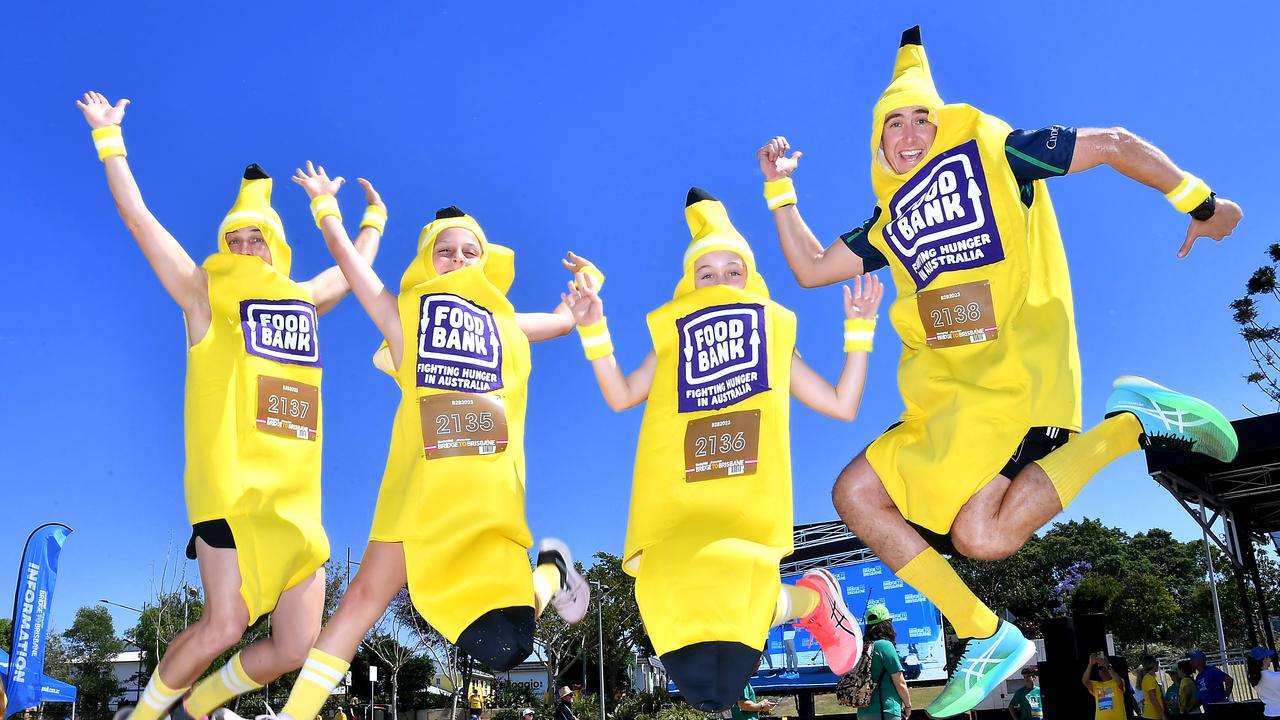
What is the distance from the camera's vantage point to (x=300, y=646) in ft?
13.7

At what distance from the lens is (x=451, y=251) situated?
4.50 m

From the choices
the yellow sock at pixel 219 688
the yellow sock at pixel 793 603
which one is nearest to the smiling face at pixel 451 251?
the yellow sock at pixel 219 688

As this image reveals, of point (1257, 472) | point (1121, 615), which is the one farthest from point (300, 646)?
point (1121, 615)

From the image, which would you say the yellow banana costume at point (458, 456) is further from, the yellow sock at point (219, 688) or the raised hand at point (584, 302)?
the yellow sock at point (219, 688)

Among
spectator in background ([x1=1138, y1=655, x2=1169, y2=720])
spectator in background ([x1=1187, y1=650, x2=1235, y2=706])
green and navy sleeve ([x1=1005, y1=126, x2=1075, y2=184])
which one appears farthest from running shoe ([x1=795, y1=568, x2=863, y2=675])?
spectator in background ([x1=1187, y1=650, x2=1235, y2=706])

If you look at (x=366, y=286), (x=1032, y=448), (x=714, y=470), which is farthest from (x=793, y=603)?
(x=366, y=286)

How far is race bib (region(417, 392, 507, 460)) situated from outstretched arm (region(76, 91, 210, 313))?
3.87 ft

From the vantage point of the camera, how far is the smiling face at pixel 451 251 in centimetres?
450

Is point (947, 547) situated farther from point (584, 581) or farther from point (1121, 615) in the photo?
point (1121, 615)

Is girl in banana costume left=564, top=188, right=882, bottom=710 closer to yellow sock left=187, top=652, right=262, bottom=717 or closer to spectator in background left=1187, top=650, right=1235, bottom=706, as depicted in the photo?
yellow sock left=187, top=652, right=262, bottom=717

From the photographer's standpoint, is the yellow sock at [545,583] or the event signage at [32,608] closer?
the yellow sock at [545,583]

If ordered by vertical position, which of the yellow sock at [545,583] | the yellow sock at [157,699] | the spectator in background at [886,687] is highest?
the yellow sock at [545,583]

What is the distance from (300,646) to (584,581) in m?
1.28

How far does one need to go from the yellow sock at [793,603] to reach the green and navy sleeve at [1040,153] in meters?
1.81
